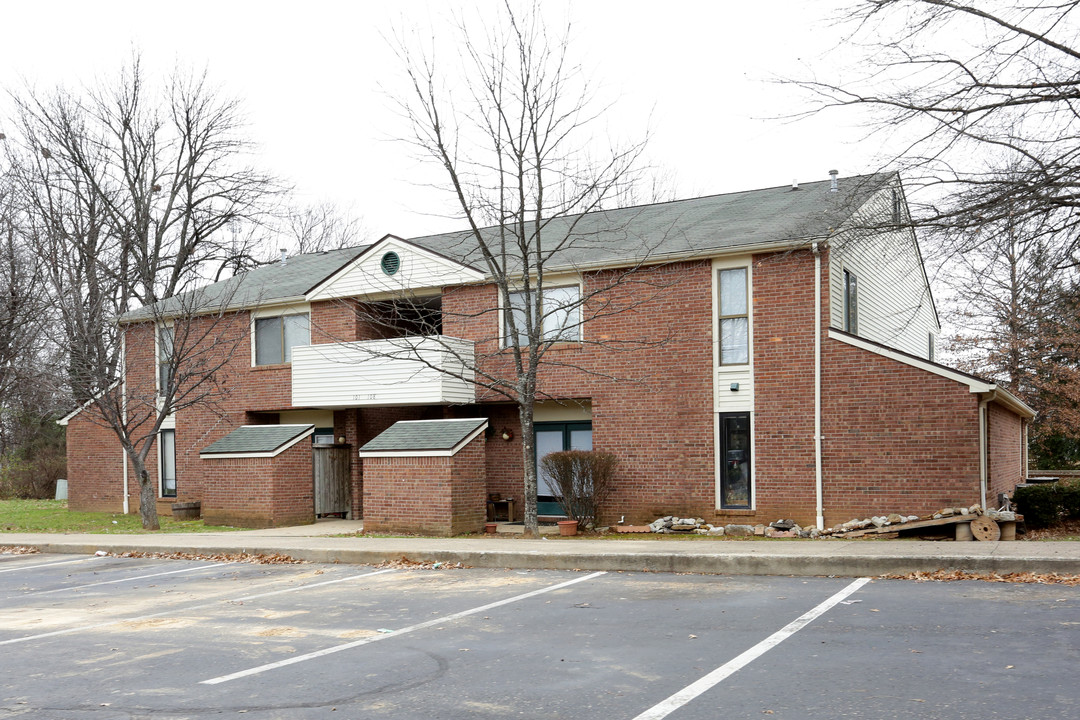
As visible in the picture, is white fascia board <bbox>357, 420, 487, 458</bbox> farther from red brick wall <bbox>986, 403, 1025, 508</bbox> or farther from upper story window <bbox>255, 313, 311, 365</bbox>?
red brick wall <bbox>986, 403, 1025, 508</bbox>

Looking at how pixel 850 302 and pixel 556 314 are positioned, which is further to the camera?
pixel 556 314

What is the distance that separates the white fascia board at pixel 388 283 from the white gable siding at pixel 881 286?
733cm

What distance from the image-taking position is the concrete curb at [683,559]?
1117 cm

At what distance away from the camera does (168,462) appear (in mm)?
25453

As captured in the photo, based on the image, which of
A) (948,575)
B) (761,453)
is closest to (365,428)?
(761,453)

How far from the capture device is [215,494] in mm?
21375

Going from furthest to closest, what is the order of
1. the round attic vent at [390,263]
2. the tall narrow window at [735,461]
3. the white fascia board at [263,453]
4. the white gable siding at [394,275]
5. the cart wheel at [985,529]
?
the round attic vent at [390,263]
the white gable siding at [394,275]
the white fascia board at [263,453]
the tall narrow window at [735,461]
the cart wheel at [985,529]

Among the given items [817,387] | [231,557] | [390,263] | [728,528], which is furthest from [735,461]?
[231,557]

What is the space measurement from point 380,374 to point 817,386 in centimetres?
924

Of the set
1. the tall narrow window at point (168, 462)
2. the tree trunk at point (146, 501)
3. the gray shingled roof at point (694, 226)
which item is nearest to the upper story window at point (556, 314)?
the gray shingled roof at point (694, 226)

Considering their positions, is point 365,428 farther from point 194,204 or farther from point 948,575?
point 194,204

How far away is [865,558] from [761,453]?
19.7 ft

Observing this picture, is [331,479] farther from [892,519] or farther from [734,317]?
[892,519]

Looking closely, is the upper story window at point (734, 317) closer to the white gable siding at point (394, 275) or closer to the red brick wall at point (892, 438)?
the red brick wall at point (892, 438)
